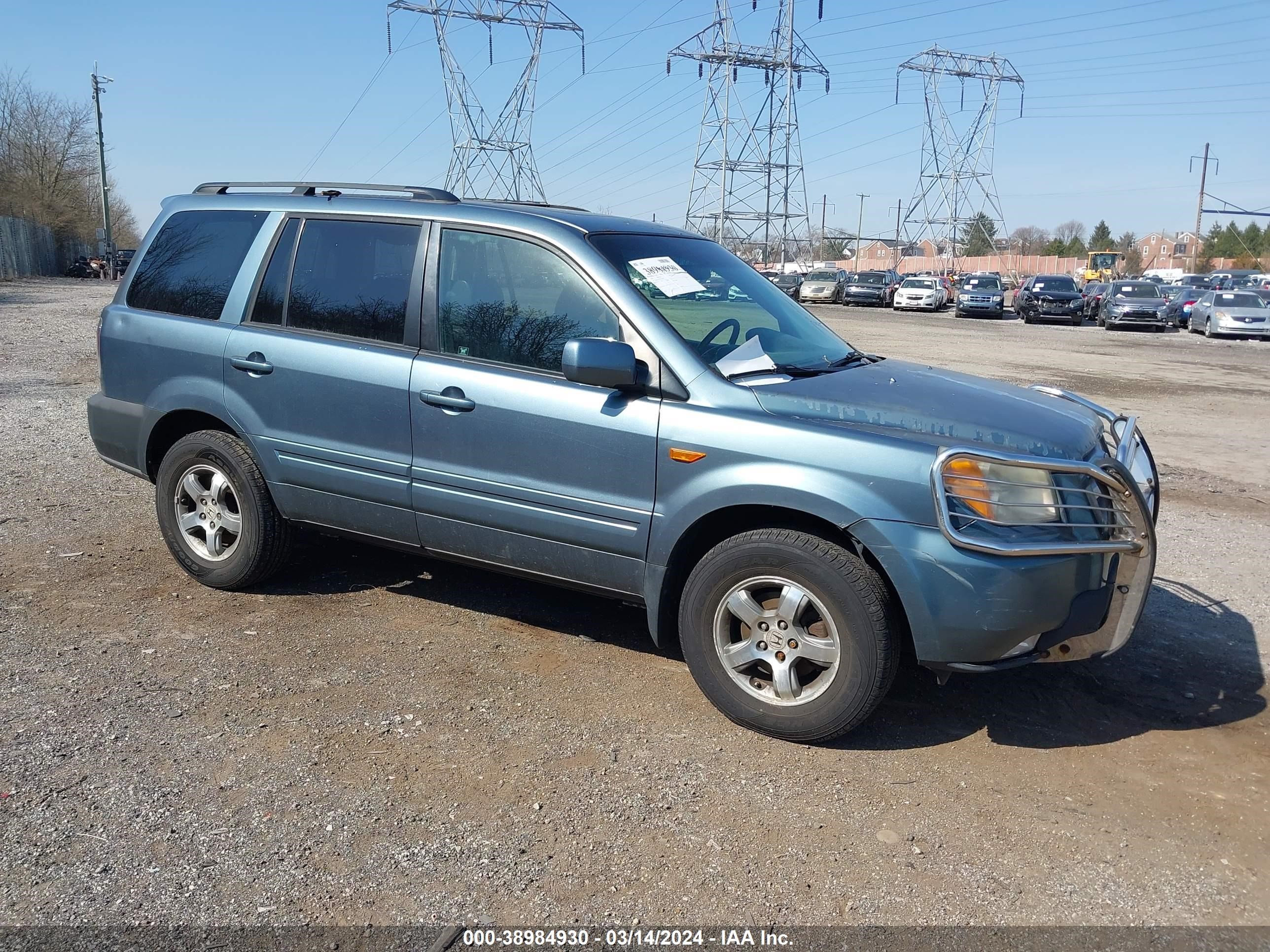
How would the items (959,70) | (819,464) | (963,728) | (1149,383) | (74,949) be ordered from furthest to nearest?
(959,70) < (1149,383) < (963,728) < (819,464) < (74,949)

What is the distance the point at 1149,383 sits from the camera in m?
16.4

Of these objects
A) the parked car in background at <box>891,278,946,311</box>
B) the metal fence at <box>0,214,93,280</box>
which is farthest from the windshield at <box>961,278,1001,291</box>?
the metal fence at <box>0,214,93,280</box>

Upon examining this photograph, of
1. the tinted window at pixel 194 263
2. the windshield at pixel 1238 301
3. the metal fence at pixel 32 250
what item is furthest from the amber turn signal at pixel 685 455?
the metal fence at pixel 32 250

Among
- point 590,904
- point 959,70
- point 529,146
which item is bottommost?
point 590,904

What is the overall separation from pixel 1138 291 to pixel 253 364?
113 feet

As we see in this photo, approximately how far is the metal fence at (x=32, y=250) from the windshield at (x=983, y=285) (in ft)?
128

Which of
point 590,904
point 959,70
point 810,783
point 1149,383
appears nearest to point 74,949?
point 590,904

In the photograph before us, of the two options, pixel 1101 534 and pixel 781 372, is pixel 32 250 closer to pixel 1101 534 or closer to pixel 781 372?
pixel 781 372

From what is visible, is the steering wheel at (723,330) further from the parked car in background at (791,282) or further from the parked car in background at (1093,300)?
the parked car in background at (791,282)

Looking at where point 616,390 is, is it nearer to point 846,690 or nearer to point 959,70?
point 846,690

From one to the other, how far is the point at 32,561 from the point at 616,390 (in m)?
3.63

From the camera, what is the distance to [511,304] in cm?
439

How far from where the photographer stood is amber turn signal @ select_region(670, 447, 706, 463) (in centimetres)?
383

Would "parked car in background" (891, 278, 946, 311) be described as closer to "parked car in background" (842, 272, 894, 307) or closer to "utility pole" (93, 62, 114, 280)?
"parked car in background" (842, 272, 894, 307)
